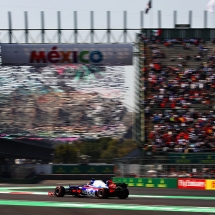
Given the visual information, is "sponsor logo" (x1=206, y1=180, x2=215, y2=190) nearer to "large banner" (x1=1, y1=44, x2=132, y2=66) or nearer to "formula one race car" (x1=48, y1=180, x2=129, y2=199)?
"formula one race car" (x1=48, y1=180, x2=129, y2=199)

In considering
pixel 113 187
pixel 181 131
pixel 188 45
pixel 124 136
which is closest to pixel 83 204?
pixel 113 187

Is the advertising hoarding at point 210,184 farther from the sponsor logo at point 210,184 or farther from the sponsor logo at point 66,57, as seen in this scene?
the sponsor logo at point 66,57

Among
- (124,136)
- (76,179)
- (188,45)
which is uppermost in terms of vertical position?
(188,45)

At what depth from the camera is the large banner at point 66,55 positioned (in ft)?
128

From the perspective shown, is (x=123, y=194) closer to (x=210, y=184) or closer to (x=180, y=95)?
(x=210, y=184)

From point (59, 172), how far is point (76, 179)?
1409mm

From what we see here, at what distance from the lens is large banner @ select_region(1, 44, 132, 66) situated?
39125mm

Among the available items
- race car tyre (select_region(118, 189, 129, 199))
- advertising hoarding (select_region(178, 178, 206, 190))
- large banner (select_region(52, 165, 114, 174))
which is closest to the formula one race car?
race car tyre (select_region(118, 189, 129, 199))

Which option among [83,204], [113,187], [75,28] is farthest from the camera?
[75,28]

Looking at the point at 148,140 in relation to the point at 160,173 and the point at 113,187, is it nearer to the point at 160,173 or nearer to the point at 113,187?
the point at 160,173

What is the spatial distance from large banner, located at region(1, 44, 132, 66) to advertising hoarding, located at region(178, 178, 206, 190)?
13.9 m

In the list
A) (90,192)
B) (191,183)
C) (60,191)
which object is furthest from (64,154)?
(90,192)

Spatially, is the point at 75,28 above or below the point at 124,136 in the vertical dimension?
above

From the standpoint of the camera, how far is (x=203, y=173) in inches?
1067
